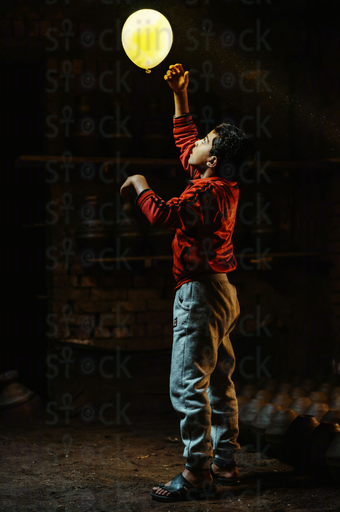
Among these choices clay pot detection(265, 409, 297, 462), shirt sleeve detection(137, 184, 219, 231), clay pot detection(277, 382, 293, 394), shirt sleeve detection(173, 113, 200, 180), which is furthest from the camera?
clay pot detection(277, 382, 293, 394)

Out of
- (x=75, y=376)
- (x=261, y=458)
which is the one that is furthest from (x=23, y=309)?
(x=261, y=458)

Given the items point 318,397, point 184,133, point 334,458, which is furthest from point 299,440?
point 184,133

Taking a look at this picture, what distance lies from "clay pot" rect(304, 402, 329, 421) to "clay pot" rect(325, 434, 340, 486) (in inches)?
14.5

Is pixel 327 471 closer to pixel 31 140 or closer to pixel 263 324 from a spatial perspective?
pixel 263 324

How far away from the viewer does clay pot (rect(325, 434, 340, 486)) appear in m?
2.43

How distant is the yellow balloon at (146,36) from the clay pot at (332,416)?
201 cm

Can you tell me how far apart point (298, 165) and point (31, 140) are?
2130 millimetres

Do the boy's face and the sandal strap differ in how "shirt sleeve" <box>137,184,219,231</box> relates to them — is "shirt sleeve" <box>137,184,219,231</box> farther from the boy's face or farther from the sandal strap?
the sandal strap

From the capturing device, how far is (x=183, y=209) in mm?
2281

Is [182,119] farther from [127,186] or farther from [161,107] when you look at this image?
[161,107]

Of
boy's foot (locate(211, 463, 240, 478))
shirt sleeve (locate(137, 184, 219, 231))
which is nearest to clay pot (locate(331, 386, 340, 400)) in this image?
boy's foot (locate(211, 463, 240, 478))

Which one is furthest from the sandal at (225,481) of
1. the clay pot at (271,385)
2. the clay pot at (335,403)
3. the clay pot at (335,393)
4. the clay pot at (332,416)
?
the clay pot at (271,385)

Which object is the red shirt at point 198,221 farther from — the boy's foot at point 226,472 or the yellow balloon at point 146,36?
the boy's foot at point 226,472

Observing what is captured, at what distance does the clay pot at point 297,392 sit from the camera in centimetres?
327
